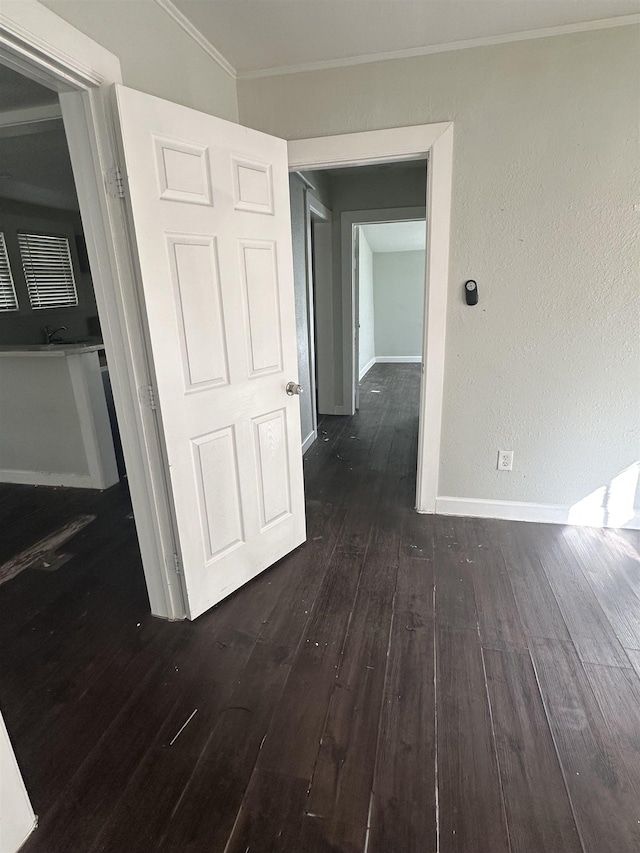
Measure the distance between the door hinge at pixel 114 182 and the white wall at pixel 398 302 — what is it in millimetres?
7199

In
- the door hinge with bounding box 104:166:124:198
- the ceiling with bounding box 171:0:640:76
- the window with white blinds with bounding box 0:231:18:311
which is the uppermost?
the ceiling with bounding box 171:0:640:76

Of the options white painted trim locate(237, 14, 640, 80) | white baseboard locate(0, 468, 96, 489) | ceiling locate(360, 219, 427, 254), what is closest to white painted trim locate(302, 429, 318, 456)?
white baseboard locate(0, 468, 96, 489)

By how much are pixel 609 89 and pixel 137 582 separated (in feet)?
10.7

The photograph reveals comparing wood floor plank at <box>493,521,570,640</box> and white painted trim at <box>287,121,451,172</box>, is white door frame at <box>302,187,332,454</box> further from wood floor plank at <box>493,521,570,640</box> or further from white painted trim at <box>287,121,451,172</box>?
wood floor plank at <box>493,521,570,640</box>

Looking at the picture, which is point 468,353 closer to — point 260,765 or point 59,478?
point 260,765

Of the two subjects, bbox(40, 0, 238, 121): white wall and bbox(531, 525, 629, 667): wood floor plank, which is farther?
bbox(531, 525, 629, 667): wood floor plank

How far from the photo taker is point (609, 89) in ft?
6.81

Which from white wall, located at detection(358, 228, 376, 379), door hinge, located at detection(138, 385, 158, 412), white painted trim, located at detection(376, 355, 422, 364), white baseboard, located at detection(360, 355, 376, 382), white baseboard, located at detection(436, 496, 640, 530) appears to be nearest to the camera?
door hinge, located at detection(138, 385, 158, 412)

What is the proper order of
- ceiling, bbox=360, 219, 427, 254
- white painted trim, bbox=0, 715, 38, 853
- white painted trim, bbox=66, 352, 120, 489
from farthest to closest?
ceiling, bbox=360, 219, 427, 254 < white painted trim, bbox=66, 352, 120, 489 < white painted trim, bbox=0, 715, 38, 853

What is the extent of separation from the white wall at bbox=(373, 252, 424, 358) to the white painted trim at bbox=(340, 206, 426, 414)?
3763 millimetres

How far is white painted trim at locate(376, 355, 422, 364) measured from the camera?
884cm

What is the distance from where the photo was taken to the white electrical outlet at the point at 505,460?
2651 mm

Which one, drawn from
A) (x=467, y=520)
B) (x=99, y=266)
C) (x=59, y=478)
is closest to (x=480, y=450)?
(x=467, y=520)

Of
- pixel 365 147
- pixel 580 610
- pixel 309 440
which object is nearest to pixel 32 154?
pixel 365 147
